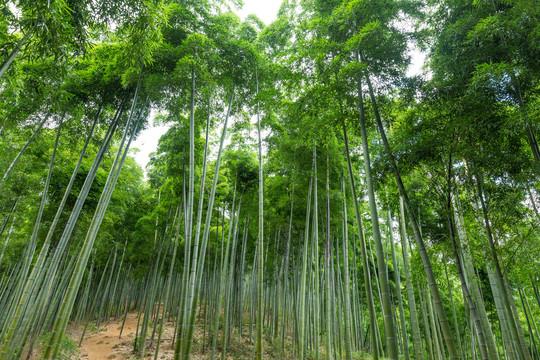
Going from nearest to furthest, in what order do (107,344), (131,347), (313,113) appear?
(313,113), (131,347), (107,344)

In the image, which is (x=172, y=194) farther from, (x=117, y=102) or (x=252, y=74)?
(x=252, y=74)

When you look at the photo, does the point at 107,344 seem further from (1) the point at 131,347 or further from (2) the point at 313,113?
(2) the point at 313,113

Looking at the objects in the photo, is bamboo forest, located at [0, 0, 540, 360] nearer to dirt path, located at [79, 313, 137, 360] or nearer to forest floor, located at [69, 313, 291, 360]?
forest floor, located at [69, 313, 291, 360]

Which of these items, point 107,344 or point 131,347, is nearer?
point 131,347

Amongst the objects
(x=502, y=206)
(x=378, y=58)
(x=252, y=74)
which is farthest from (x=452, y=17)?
(x=252, y=74)

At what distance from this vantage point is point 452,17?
Answer: 141 inches

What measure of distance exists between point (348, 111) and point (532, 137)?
194 centimetres

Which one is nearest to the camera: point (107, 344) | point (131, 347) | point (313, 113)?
point (313, 113)

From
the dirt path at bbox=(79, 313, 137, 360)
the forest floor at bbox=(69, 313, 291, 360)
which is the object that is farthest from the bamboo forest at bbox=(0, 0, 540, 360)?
the dirt path at bbox=(79, 313, 137, 360)

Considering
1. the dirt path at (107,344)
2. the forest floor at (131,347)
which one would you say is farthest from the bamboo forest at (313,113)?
the dirt path at (107,344)

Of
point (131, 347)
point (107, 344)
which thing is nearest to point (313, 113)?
point (131, 347)

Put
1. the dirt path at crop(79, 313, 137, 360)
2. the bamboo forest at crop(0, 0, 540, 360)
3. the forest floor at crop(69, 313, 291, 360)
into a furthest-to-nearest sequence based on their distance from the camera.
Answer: the dirt path at crop(79, 313, 137, 360)
the forest floor at crop(69, 313, 291, 360)
the bamboo forest at crop(0, 0, 540, 360)

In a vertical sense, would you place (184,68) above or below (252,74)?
below

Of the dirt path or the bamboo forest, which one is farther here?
the dirt path
